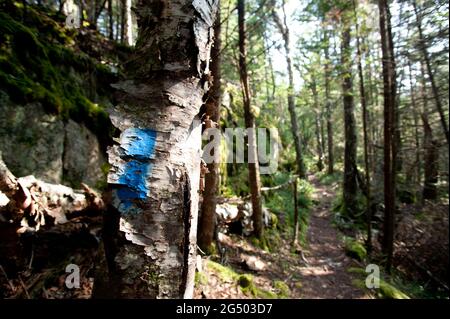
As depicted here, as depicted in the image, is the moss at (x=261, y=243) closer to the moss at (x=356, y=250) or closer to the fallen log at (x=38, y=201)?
the moss at (x=356, y=250)

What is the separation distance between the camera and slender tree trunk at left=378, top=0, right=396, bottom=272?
6523 millimetres

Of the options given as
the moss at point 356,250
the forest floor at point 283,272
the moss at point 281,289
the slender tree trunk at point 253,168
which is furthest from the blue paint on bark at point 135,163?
the moss at point 356,250

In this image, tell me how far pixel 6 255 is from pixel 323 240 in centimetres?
788

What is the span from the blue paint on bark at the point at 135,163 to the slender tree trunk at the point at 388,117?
7.01m

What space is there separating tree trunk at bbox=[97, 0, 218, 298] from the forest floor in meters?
2.75

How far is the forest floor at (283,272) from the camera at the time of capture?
393 cm

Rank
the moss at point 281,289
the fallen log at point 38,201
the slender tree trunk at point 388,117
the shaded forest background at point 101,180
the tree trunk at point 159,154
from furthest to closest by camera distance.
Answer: the slender tree trunk at point 388,117
the moss at point 281,289
the shaded forest background at point 101,180
the fallen log at point 38,201
the tree trunk at point 159,154

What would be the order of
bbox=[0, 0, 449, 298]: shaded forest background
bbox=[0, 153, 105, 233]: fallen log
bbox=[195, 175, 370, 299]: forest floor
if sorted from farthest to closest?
bbox=[195, 175, 370, 299]: forest floor → bbox=[0, 0, 449, 298]: shaded forest background → bbox=[0, 153, 105, 233]: fallen log

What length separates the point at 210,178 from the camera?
4.49 metres

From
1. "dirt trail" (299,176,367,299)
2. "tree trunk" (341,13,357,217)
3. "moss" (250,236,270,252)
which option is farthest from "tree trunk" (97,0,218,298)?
"tree trunk" (341,13,357,217)

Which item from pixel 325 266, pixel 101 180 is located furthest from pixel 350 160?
pixel 101 180

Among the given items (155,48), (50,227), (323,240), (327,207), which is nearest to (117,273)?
(155,48)

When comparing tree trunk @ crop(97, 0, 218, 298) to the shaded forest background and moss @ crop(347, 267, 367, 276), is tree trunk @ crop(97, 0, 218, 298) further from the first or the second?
moss @ crop(347, 267, 367, 276)
